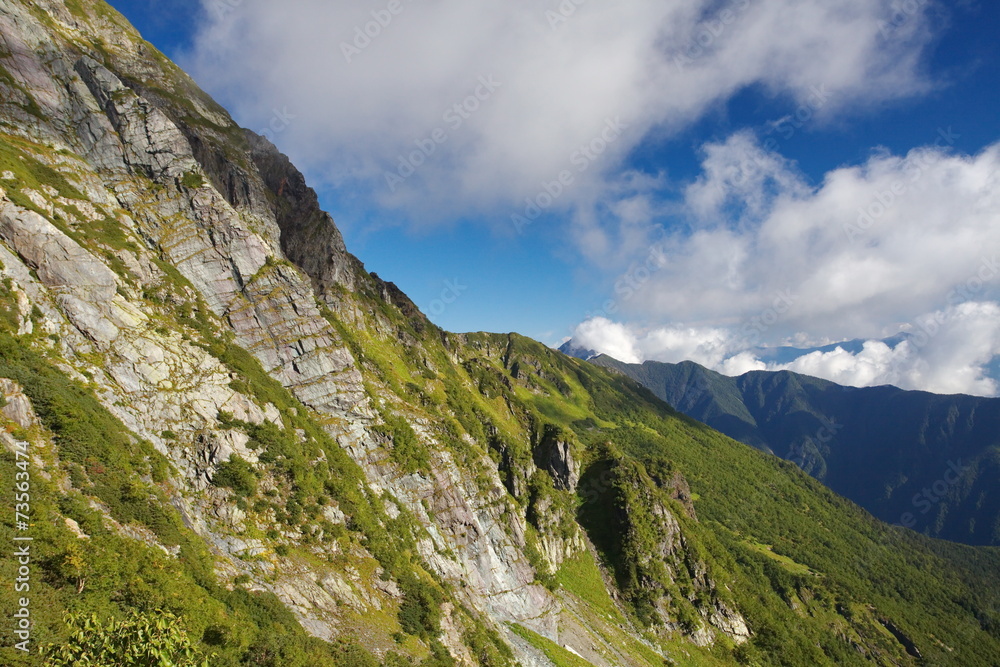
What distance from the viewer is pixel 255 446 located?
4469 cm

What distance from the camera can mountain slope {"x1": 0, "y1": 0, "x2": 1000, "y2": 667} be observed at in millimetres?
27438

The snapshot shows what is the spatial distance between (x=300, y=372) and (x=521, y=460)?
180 feet

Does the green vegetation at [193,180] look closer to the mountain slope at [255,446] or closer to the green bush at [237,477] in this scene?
the mountain slope at [255,446]

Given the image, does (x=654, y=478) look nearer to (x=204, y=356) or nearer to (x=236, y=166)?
(x=204, y=356)

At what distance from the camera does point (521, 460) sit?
322ft

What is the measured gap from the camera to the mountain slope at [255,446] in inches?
1080

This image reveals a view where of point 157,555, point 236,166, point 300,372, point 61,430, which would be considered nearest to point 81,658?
point 157,555

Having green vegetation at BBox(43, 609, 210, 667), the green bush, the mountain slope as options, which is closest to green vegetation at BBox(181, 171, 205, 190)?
the mountain slope

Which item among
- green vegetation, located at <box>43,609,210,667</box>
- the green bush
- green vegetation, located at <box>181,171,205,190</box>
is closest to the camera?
green vegetation, located at <box>43,609,210,667</box>

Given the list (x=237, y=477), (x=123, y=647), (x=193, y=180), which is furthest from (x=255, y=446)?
(x=193, y=180)

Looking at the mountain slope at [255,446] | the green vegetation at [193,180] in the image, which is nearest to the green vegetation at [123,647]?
the mountain slope at [255,446]

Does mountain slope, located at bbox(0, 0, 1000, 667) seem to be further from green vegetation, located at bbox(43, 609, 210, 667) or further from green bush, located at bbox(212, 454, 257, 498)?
green vegetation, located at bbox(43, 609, 210, 667)

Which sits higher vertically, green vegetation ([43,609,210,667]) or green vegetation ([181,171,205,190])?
green vegetation ([181,171,205,190])

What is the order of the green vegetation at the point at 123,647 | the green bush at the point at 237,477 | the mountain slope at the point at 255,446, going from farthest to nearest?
the green bush at the point at 237,477, the mountain slope at the point at 255,446, the green vegetation at the point at 123,647
